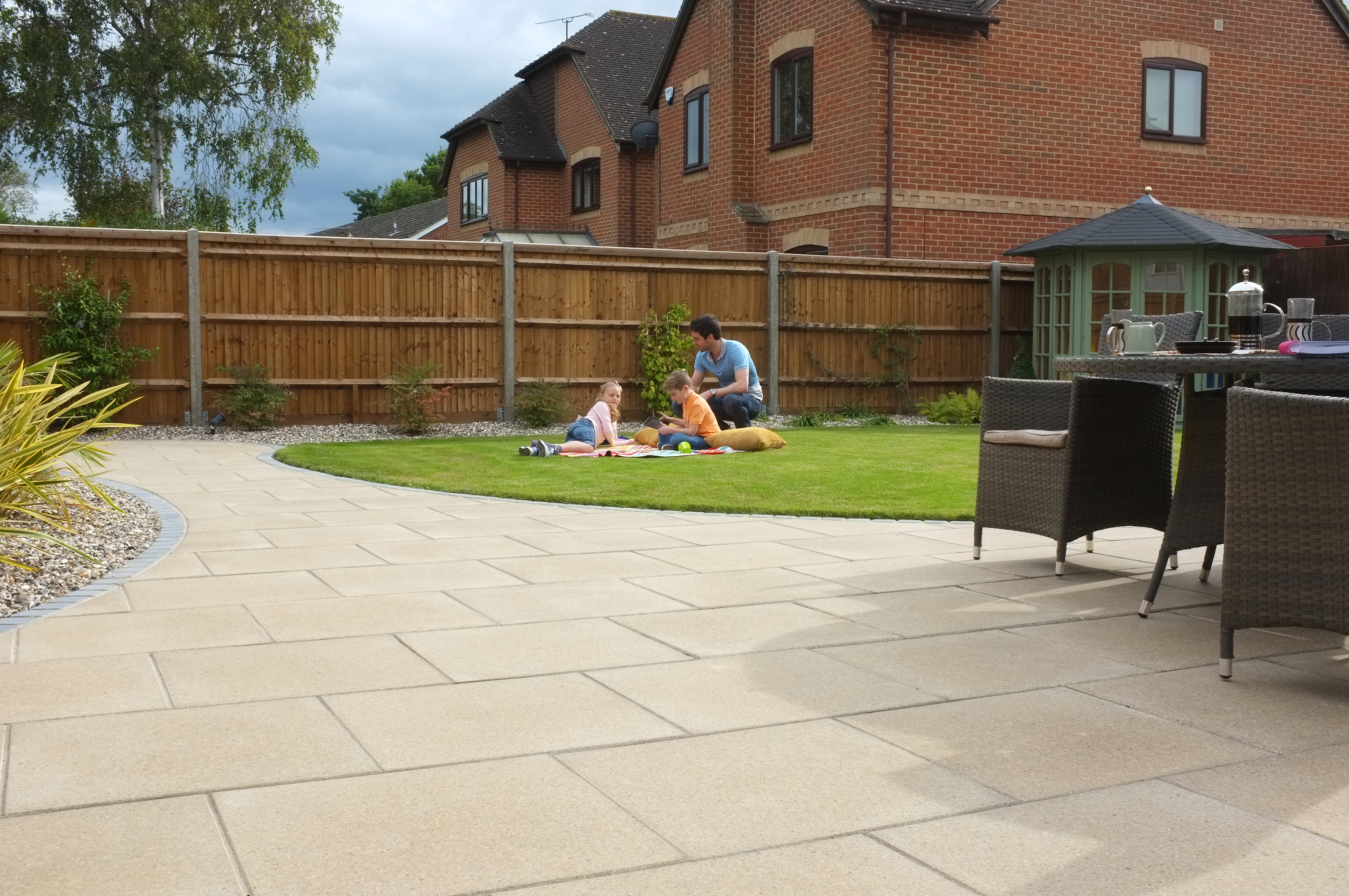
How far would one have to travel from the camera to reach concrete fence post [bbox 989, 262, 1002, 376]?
17.8 m

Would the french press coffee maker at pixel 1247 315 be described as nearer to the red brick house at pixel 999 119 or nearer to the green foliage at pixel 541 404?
the green foliage at pixel 541 404

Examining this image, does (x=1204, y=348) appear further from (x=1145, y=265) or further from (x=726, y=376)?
(x=1145, y=265)

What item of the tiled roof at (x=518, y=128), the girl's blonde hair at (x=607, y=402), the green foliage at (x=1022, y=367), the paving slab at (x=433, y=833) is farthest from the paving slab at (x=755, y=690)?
the tiled roof at (x=518, y=128)

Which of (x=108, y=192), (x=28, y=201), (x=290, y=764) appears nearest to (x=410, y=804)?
(x=290, y=764)

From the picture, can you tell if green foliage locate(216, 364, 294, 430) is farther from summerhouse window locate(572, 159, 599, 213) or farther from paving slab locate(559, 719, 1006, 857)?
summerhouse window locate(572, 159, 599, 213)

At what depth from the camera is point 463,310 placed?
15242mm

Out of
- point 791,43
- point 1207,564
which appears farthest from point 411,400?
point 1207,564

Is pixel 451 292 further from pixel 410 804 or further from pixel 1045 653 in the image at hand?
pixel 410 804

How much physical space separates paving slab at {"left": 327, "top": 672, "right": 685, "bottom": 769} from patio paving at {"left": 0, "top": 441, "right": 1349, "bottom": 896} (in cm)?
1

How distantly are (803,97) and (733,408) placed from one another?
8.96m

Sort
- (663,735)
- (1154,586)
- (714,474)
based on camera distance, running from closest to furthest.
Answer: (663,735) → (1154,586) → (714,474)

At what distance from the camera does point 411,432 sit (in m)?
14.6

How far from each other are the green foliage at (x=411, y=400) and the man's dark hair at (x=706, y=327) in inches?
137

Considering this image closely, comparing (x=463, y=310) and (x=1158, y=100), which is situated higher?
(x=1158, y=100)
